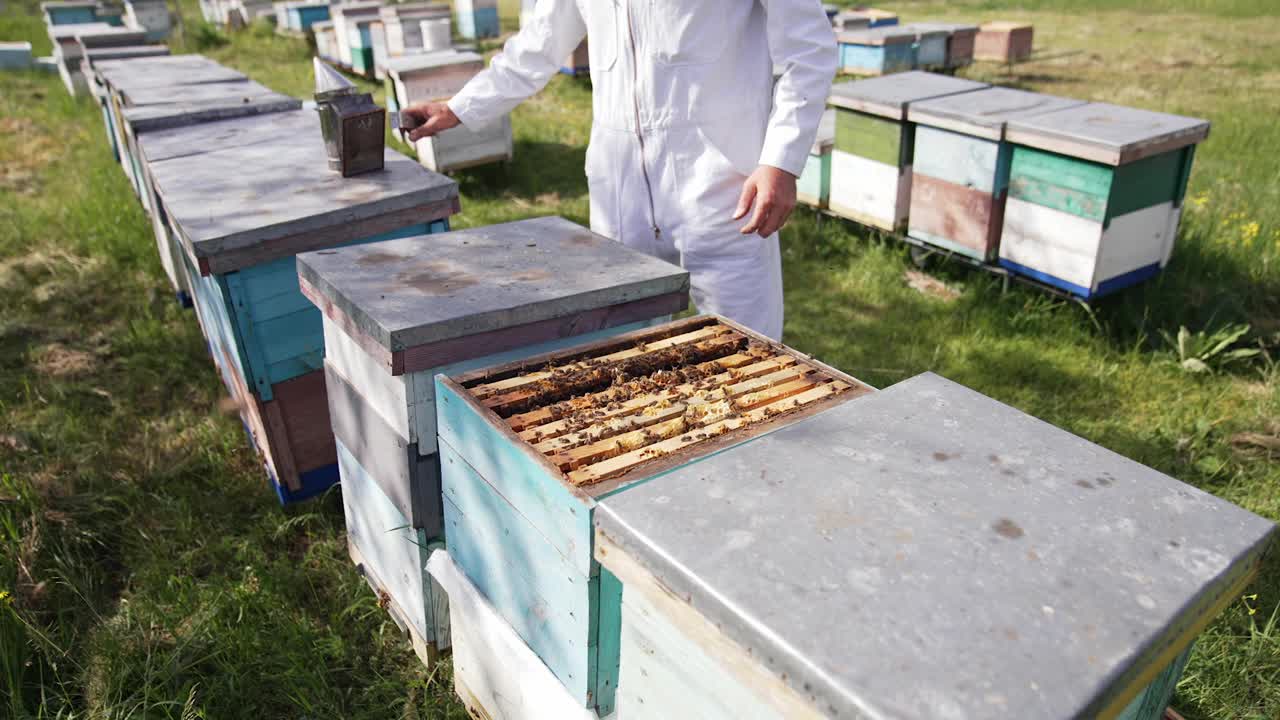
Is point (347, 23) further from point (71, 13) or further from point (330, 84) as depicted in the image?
point (330, 84)

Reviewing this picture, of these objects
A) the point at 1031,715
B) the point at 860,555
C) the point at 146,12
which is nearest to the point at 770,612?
the point at 860,555

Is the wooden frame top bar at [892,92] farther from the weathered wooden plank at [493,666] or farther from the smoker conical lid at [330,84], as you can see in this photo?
the weathered wooden plank at [493,666]

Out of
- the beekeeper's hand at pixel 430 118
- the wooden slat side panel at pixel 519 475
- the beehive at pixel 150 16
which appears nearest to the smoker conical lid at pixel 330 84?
the beekeeper's hand at pixel 430 118

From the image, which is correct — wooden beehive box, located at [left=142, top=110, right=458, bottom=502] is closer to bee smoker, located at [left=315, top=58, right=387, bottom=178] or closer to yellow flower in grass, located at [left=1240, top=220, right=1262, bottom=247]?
bee smoker, located at [left=315, top=58, right=387, bottom=178]

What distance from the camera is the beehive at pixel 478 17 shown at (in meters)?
12.6

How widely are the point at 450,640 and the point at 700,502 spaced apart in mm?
1205

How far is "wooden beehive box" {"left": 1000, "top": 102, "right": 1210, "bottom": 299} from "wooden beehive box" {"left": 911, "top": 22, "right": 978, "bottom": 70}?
6.07 m

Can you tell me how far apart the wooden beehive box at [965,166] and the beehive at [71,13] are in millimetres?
10512

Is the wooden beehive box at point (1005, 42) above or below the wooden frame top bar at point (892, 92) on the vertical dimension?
below

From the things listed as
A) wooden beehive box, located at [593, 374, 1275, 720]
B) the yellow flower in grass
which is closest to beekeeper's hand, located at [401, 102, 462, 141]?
wooden beehive box, located at [593, 374, 1275, 720]

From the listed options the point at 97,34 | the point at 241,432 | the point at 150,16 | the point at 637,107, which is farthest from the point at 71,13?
the point at 637,107

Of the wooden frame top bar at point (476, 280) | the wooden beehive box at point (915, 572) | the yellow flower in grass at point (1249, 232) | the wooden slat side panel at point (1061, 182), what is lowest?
the yellow flower in grass at point (1249, 232)

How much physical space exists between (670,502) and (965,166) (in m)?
3.17

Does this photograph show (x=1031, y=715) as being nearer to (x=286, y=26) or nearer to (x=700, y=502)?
(x=700, y=502)
